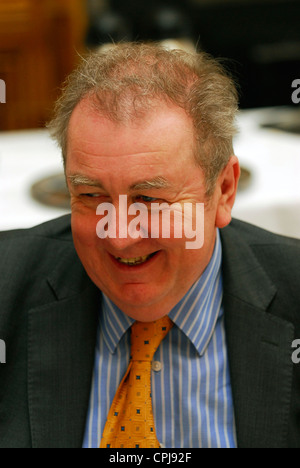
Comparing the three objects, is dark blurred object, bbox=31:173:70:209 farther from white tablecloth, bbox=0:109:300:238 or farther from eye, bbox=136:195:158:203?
eye, bbox=136:195:158:203

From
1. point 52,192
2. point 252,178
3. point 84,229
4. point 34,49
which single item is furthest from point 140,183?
point 34,49

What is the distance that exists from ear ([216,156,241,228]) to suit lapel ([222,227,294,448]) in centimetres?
16

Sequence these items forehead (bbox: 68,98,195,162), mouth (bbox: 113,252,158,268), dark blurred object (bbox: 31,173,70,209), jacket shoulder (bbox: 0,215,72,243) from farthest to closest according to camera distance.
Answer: dark blurred object (bbox: 31,173,70,209), jacket shoulder (bbox: 0,215,72,243), mouth (bbox: 113,252,158,268), forehead (bbox: 68,98,195,162)

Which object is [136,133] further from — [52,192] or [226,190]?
[52,192]

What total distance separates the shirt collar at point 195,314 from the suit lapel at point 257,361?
3cm

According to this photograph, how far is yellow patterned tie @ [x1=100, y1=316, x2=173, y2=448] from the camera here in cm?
109

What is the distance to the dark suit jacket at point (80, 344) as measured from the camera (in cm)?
109

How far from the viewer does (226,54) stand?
Result: 13.9 feet

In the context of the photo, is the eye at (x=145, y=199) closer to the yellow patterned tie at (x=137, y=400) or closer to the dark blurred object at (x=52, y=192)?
the yellow patterned tie at (x=137, y=400)

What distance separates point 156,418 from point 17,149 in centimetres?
171

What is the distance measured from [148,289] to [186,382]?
0.24 metres

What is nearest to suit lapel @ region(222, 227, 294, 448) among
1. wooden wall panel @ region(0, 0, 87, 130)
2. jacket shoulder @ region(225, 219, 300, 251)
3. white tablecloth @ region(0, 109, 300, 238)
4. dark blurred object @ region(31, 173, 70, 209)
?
jacket shoulder @ region(225, 219, 300, 251)

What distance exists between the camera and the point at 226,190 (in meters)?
1.07

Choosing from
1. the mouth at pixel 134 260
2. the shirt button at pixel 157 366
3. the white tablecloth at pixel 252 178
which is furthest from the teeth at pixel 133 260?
the white tablecloth at pixel 252 178
